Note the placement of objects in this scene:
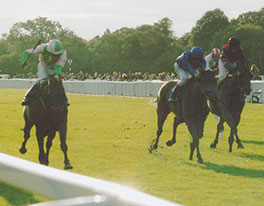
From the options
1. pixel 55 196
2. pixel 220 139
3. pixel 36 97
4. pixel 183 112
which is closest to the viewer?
pixel 55 196

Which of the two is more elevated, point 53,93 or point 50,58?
point 50,58

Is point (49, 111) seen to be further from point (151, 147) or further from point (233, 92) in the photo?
point (233, 92)

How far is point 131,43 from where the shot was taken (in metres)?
106

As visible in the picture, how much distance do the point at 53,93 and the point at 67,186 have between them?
21.6 ft

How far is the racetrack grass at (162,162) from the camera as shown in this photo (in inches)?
313

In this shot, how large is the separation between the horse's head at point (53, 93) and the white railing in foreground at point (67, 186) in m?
5.63

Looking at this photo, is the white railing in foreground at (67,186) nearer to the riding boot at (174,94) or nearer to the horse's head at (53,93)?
the horse's head at (53,93)

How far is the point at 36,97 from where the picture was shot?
30.2 ft

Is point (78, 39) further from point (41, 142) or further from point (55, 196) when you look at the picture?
point (55, 196)

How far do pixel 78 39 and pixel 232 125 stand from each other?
93.9 metres

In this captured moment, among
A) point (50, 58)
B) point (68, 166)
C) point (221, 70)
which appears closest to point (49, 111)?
point (50, 58)

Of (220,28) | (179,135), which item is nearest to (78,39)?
(220,28)

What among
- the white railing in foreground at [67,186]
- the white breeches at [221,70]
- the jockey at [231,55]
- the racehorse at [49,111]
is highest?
the jockey at [231,55]

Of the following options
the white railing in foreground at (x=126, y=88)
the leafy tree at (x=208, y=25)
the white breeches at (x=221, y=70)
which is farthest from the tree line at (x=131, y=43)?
the white breeches at (x=221, y=70)
